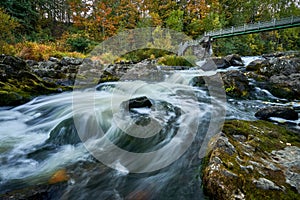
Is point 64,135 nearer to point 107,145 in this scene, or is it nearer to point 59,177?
point 107,145

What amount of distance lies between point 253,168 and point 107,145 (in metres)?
2.64

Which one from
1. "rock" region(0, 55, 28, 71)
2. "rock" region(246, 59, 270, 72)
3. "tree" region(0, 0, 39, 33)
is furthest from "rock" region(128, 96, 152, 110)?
"tree" region(0, 0, 39, 33)

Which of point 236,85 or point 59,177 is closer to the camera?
point 59,177

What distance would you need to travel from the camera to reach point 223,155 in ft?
8.63

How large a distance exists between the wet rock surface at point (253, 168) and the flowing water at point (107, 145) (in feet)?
1.36

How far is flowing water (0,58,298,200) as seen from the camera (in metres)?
2.81

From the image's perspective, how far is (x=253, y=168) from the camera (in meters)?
2.44

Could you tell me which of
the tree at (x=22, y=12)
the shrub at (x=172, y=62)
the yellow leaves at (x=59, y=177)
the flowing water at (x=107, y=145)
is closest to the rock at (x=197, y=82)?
the flowing water at (x=107, y=145)

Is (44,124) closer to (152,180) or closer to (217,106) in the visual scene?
(152,180)

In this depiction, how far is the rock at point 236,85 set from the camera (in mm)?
8305

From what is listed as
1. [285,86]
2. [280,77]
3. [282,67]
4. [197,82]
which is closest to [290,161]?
[285,86]

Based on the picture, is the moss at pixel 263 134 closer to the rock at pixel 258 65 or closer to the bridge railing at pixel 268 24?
the rock at pixel 258 65

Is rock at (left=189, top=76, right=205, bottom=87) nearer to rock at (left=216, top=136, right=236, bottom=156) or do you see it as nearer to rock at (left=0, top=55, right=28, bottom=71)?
rock at (left=216, top=136, right=236, bottom=156)

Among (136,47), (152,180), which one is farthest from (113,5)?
(152,180)
